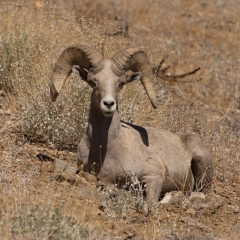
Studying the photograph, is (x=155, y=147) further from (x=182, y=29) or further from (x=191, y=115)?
(x=182, y=29)

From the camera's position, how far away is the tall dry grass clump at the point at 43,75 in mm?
11312

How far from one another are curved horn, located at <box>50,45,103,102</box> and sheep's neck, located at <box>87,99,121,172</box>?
62 centimetres

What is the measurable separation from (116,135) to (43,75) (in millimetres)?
3140

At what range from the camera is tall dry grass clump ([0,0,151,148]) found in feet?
37.1

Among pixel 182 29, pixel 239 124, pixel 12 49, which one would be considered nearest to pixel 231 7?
pixel 182 29

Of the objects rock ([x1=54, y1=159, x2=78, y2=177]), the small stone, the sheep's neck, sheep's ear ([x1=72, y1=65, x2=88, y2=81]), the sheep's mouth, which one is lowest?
the small stone

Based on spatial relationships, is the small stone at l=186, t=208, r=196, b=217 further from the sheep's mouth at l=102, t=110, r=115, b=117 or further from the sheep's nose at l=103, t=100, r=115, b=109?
the sheep's nose at l=103, t=100, r=115, b=109

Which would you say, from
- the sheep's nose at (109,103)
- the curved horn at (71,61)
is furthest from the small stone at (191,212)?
the curved horn at (71,61)

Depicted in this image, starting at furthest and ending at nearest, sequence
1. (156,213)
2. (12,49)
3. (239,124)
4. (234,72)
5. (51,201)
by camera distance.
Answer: (234,72)
(239,124)
(12,49)
(156,213)
(51,201)

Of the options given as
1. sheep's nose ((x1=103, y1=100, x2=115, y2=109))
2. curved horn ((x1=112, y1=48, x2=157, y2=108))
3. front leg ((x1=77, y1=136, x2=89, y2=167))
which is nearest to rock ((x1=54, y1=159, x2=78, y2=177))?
front leg ((x1=77, y1=136, x2=89, y2=167))

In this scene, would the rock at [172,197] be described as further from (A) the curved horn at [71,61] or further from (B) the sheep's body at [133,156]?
(A) the curved horn at [71,61]

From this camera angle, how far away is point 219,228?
867 cm

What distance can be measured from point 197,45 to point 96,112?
1148 cm

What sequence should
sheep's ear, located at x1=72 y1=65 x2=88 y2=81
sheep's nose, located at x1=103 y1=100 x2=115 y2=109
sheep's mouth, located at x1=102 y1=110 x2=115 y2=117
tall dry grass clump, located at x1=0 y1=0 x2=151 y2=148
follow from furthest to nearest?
tall dry grass clump, located at x1=0 y1=0 x2=151 y2=148
sheep's ear, located at x1=72 y1=65 x2=88 y2=81
sheep's mouth, located at x1=102 y1=110 x2=115 y2=117
sheep's nose, located at x1=103 y1=100 x2=115 y2=109
